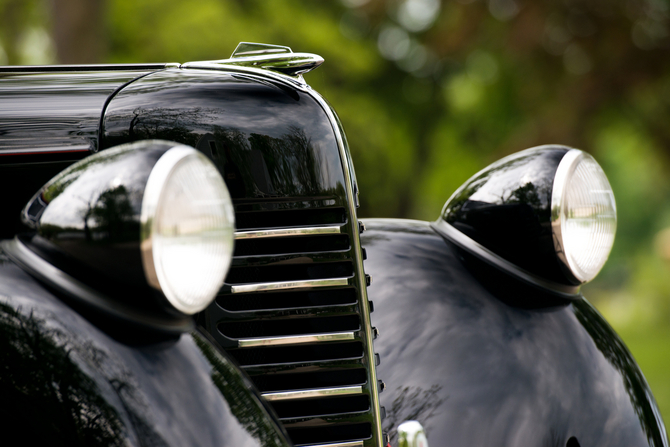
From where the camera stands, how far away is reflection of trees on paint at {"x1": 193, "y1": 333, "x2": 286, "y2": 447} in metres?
1.26

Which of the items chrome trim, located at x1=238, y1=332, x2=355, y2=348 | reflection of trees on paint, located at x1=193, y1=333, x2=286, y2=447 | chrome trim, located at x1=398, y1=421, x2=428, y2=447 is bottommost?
chrome trim, located at x1=398, y1=421, x2=428, y2=447

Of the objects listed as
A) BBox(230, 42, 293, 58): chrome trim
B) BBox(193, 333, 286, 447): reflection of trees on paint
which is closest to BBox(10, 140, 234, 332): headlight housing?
BBox(193, 333, 286, 447): reflection of trees on paint

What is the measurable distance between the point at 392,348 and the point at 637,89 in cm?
690

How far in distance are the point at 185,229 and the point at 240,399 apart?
0.36m

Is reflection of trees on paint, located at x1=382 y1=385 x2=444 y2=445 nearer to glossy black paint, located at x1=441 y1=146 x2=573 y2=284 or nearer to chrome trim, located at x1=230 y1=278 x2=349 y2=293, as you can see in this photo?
chrome trim, located at x1=230 y1=278 x2=349 y2=293

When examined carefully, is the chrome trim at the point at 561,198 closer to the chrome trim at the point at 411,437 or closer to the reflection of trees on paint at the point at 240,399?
the chrome trim at the point at 411,437

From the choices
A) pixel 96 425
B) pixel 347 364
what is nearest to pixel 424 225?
pixel 347 364

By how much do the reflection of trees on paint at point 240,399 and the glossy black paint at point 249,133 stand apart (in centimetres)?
46

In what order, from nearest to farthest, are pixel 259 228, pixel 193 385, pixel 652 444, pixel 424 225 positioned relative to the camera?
pixel 193 385
pixel 259 228
pixel 652 444
pixel 424 225

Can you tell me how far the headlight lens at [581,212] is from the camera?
196cm

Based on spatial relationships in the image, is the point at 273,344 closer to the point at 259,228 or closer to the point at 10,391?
the point at 259,228

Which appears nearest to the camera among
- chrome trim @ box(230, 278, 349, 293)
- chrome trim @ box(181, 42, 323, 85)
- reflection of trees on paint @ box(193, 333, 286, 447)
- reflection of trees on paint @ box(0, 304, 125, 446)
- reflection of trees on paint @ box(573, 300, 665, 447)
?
reflection of trees on paint @ box(0, 304, 125, 446)

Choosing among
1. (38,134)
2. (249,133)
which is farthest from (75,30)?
(249,133)

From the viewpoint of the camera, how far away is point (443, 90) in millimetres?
13328
